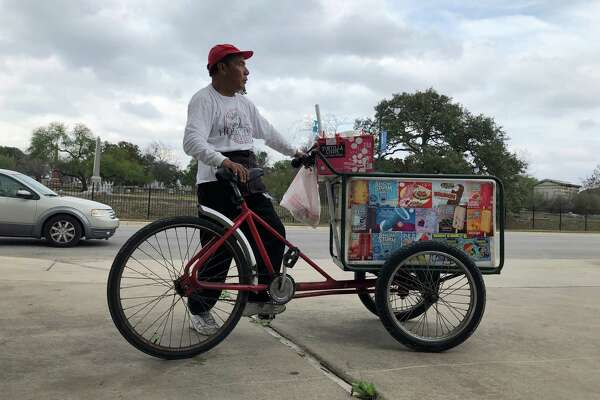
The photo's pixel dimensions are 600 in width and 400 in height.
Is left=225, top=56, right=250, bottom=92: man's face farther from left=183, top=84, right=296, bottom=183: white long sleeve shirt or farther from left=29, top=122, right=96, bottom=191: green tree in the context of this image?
left=29, top=122, right=96, bottom=191: green tree

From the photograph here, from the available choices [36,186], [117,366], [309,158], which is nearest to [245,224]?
[309,158]

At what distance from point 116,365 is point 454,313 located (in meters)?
2.38

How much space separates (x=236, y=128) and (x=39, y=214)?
7.59 m

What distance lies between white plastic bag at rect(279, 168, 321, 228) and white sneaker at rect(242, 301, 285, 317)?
2.03 feet

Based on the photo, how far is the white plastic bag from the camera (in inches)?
140

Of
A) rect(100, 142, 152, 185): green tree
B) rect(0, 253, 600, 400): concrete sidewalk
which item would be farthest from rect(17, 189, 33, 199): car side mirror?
rect(100, 142, 152, 185): green tree

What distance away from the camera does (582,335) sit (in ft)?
12.6

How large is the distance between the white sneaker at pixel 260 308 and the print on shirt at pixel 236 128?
1049 mm

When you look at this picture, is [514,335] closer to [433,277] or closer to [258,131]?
[433,277]

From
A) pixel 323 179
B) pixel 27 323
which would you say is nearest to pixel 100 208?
pixel 27 323

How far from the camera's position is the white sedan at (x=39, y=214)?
31.4 ft

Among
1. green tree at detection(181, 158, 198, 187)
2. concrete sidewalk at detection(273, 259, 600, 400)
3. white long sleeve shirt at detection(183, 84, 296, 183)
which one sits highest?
green tree at detection(181, 158, 198, 187)

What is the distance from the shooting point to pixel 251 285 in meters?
3.10

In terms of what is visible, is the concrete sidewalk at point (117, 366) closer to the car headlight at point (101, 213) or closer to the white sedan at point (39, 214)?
→ the white sedan at point (39, 214)
